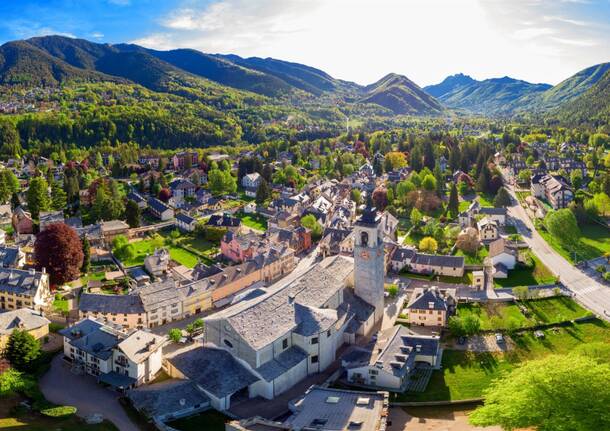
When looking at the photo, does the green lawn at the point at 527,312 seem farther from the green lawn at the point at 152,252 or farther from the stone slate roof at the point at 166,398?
the green lawn at the point at 152,252

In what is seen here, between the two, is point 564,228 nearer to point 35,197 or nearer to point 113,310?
point 113,310

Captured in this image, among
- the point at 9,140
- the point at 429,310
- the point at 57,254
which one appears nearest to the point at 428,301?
the point at 429,310

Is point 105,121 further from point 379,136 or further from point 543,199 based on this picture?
point 543,199

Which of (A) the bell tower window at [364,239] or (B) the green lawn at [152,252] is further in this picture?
(B) the green lawn at [152,252]

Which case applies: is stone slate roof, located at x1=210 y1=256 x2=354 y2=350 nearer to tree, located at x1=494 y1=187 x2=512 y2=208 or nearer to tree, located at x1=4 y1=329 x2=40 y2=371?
tree, located at x1=4 y1=329 x2=40 y2=371

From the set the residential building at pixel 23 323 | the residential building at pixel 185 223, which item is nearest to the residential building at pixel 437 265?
the residential building at pixel 185 223
